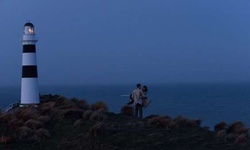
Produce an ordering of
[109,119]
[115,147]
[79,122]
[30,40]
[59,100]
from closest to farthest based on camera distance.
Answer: [115,147], [79,122], [109,119], [59,100], [30,40]

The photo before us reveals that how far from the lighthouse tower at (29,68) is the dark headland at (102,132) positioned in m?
3.75

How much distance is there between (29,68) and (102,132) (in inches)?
300

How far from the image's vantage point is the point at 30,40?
2206 cm

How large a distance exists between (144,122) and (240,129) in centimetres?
322

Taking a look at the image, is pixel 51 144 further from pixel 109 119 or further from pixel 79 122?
pixel 109 119

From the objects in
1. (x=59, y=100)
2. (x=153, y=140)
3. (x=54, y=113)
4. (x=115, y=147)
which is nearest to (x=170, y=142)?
(x=153, y=140)

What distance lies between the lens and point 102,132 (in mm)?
15633

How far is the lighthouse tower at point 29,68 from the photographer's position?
72.5ft

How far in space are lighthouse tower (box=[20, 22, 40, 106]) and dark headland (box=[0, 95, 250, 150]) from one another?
375 centimetres

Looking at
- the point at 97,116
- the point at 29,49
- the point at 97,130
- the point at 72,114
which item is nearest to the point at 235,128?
the point at 97,116

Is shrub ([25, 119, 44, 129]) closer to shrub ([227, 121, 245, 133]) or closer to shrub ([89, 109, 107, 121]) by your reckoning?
shrub ([89, 109, 107, 121])

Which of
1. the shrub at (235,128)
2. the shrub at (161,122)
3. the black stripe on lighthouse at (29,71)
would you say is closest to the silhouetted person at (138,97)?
the shrub at (161,122)

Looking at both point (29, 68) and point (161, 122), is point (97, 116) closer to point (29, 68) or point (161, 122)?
point (161, 122)

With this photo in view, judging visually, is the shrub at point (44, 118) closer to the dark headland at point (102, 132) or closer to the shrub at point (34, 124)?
the dark headland at point (102, 132)
